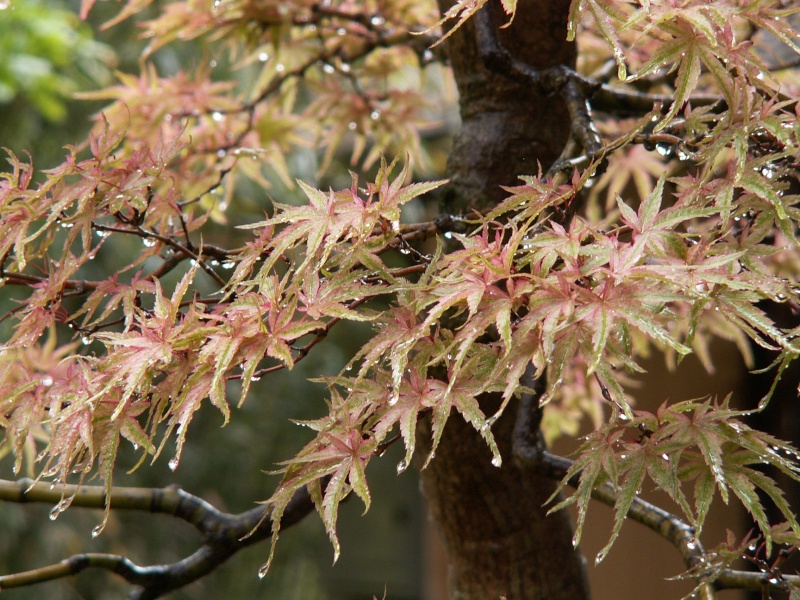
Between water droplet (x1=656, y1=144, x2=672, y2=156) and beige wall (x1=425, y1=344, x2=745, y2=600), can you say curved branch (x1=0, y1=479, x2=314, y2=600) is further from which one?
beige wall (x1=425, y1=344, x2=745, y2=600)

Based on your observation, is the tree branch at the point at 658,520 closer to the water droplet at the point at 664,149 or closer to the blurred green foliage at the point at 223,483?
the water droplet at the point at 664,149

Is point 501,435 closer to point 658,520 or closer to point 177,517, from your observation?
point 658,520

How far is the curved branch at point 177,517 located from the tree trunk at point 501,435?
19cm

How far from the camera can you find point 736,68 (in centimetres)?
64

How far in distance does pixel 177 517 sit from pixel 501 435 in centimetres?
37

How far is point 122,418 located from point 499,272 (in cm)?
33

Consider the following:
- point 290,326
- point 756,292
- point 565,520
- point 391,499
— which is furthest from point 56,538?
point 756,292

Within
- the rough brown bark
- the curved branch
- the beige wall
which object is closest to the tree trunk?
the rough brown bark

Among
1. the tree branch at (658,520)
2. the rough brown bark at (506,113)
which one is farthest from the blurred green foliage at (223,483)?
the tree branch at (658,520)

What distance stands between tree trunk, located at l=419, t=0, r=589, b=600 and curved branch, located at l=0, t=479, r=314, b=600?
193 millimetres

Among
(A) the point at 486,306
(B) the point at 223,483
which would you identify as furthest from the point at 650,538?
(A) the point at 486,306

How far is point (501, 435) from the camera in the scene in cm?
94

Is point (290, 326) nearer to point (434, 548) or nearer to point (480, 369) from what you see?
point (480, 369)

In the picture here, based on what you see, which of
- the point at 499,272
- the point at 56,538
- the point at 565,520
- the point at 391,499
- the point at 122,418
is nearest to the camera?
the point at 499,272
